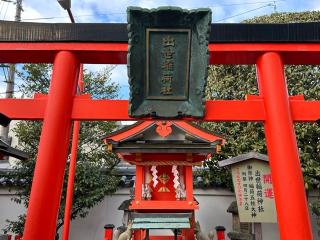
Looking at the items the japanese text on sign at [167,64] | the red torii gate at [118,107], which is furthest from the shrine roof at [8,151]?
the japanese text on sign at [167,64]

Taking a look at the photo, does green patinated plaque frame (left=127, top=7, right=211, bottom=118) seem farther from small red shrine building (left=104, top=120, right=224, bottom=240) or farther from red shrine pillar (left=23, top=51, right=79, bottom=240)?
small red shrine building (left=104, top=120, right=224, bottom=240)

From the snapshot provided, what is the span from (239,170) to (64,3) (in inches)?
220

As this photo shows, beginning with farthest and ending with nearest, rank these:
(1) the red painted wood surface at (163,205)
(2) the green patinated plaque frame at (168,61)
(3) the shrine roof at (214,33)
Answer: (1) the red painted wood surface at (163,205)
(3) the shrine roof at (214,33)
(2) the green patinated plaque frame at (168,61)

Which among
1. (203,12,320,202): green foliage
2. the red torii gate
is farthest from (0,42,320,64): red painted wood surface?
(203,12,320,202): green foliage

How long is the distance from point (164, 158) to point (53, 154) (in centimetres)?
447

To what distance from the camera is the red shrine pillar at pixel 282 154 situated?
129 inches

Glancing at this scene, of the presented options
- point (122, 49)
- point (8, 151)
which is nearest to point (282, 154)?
point (122, 49)

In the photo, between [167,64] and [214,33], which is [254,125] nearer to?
[214,33]

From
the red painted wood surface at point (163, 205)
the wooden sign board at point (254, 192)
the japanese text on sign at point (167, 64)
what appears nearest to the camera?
the japanese text on sign at point (167, 64)

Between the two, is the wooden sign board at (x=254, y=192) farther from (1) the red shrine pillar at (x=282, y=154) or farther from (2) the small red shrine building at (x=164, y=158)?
(1) the red shrine pillar at (x=282, y=154)

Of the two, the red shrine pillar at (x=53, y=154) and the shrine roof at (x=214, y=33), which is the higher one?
the shrine roof at (x=214, y=33)

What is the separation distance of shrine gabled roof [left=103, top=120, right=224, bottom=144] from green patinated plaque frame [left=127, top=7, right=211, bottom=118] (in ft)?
13.8

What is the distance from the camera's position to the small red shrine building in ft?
24.3

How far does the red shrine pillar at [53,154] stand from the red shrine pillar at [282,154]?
7.54ft
